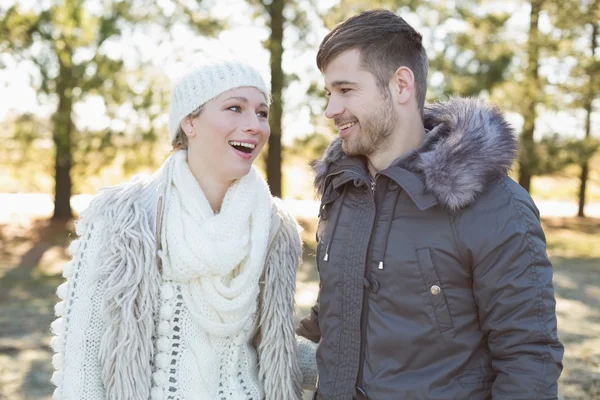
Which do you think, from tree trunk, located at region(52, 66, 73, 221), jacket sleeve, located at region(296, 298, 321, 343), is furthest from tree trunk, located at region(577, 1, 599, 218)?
jacket sleeve, located at region(296, 298, 321, 343)

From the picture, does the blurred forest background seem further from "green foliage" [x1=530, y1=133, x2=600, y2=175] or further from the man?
the man

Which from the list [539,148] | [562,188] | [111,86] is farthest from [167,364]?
[562,188]

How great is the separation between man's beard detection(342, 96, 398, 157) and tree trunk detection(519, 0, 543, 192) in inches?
457

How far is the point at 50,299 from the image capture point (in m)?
7.37

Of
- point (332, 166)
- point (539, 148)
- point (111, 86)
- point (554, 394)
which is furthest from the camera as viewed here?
point (539, 148)

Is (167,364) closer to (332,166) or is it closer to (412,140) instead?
(332,166)

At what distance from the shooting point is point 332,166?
2516mm

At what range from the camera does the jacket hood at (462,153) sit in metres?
2.03

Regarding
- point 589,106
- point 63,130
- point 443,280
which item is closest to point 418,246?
point 443,280

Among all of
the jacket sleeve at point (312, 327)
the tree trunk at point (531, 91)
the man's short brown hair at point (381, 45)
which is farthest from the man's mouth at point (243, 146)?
the tree trunk at point (531, 91)

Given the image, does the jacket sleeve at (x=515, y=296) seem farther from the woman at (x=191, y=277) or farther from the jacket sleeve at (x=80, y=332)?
the jacket sleeve at (x=80, y=332)

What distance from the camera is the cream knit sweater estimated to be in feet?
7.48

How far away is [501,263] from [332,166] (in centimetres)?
85

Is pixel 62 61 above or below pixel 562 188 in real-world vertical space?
above
